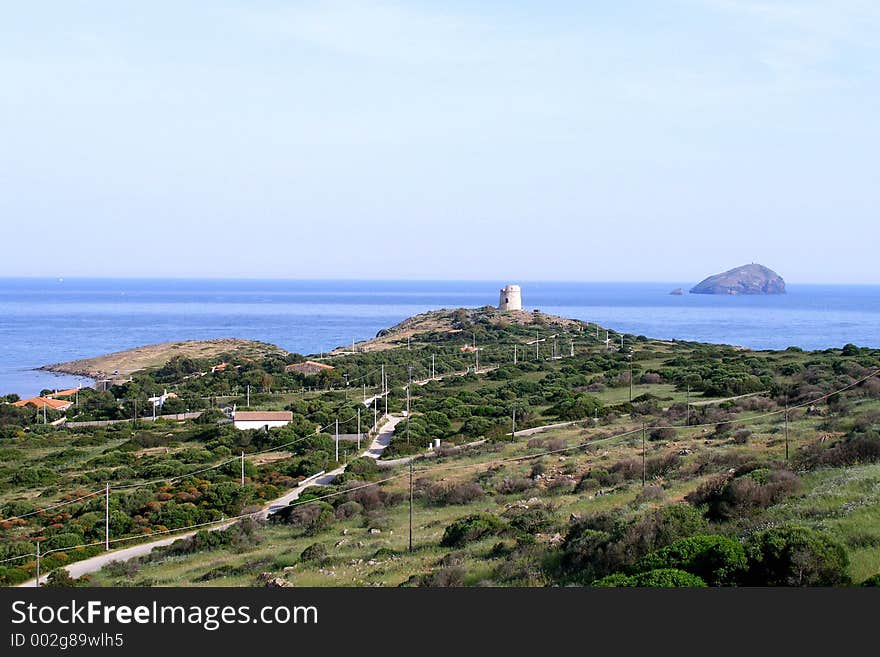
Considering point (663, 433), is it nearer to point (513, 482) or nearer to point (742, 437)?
point (742, 437)

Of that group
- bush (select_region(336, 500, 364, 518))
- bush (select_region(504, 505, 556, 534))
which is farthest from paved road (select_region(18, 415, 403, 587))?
bush (select_region(504, 505, 556, 534))

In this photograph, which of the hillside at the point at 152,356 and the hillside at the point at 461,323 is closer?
Result: the hillside at the point at 152,356

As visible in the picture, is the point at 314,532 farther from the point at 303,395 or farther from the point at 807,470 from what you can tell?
the point at 303,395

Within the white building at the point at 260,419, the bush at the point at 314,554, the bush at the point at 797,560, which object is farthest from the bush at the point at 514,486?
the white building at the point at 260,419

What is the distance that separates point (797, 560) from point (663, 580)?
157 centimetres

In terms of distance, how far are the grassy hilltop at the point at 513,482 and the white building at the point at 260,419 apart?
0.85 metres

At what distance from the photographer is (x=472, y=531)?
16984 millimetres

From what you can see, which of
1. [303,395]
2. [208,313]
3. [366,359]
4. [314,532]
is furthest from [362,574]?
[208,313]

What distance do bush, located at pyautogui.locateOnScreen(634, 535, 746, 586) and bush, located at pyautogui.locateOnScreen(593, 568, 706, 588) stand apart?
37 centimetres

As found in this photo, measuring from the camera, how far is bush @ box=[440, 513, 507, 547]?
16.9 meters

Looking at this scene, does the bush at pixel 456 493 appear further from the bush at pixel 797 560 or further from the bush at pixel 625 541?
the bush at pixel 797 560

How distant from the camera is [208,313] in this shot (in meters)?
189

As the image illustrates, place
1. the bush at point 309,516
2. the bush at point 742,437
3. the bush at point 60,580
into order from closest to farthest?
1. the bush at point 60,580
2. the bush at point 309,516
3. the bush at point 742,437

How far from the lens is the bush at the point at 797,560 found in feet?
33.7
